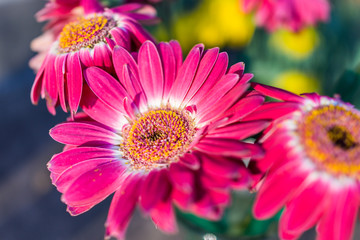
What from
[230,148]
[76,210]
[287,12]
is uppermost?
[287,12]

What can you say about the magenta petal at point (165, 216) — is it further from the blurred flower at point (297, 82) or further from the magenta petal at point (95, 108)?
the blurred flower at point (297, 82)

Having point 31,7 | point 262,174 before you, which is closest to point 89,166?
point 262,174

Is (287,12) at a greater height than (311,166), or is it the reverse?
(287,12)

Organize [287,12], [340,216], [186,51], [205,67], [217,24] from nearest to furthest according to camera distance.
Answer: [340,216], [205,67], [287,12], [186,51], [217,24]

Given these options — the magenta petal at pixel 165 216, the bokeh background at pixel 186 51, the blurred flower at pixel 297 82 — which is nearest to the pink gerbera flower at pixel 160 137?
the magenta petal at pixel 165 216

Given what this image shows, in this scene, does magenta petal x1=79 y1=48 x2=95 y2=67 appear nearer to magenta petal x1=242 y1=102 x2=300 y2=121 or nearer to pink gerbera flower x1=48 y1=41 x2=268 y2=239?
pink gerbera flower x1=48 y1=41 x2=268 y2=239

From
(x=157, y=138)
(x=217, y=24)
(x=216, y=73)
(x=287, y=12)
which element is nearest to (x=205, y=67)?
(x=216, y=73)

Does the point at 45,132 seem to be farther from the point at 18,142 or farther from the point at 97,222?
the point at 97,222

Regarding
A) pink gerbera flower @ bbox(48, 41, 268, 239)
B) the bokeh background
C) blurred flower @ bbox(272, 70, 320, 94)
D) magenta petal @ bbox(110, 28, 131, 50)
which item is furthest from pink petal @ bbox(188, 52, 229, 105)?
blurred flower @ bbox(272, 70, 320, 94)

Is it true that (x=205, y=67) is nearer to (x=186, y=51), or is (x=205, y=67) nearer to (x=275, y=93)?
(x=275, y=93)
